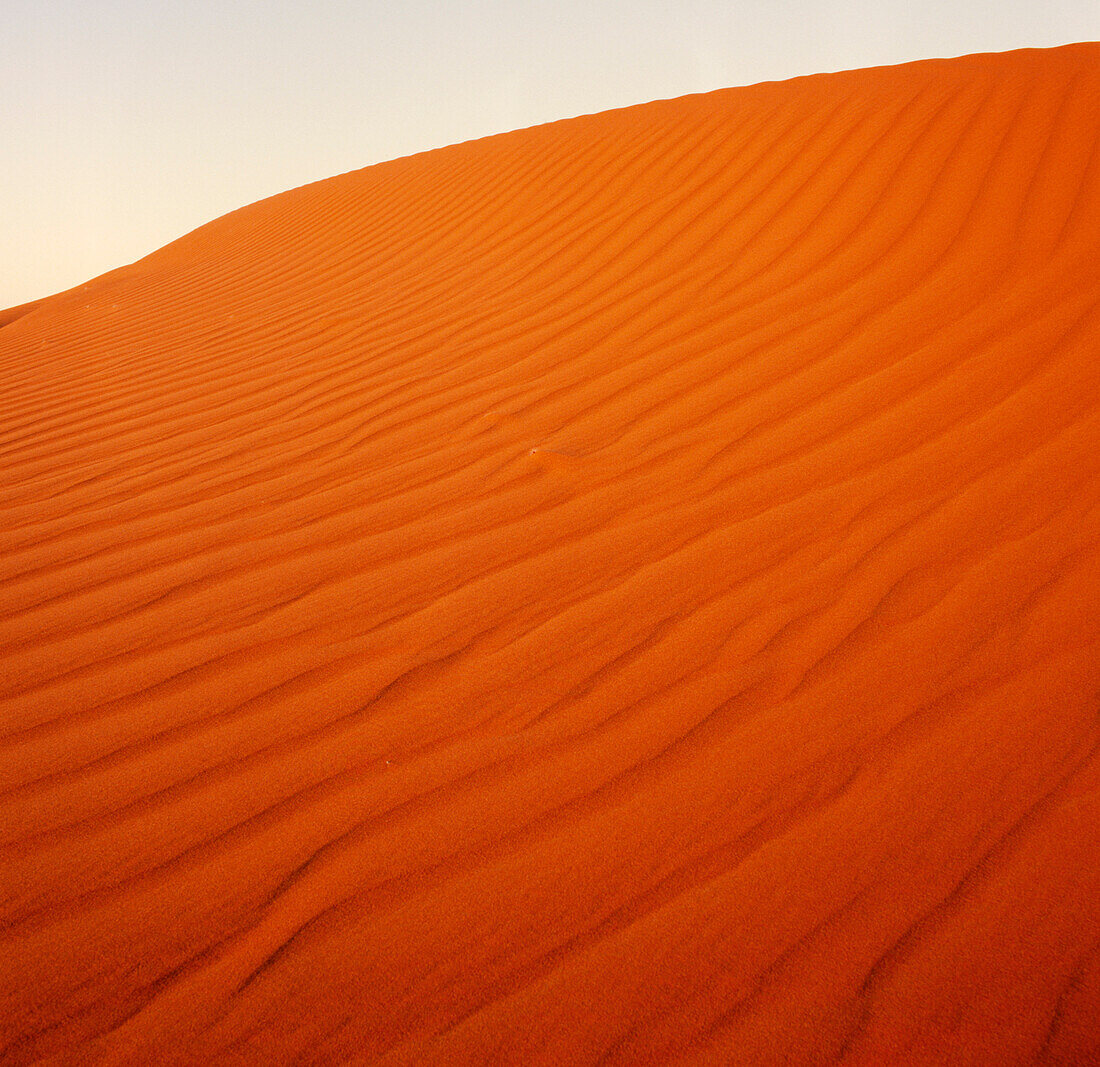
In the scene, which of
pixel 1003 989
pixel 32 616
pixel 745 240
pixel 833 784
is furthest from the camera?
pixel 745 240

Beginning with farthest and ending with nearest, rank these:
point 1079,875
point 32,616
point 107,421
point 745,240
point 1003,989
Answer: point 745,240 < point 107,421 < point 32,616 < point 1079,875 < point 1003,989

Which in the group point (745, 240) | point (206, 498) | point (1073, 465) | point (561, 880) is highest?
point (745, 240)

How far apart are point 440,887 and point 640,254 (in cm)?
393

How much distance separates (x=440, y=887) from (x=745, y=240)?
386 cm

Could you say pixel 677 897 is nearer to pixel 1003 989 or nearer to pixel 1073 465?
pixel 1003 989

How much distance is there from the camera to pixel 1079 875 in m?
1.34

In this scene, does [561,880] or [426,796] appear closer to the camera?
[561,880]

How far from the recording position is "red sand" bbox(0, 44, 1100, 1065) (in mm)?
1248

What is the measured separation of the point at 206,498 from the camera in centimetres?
281

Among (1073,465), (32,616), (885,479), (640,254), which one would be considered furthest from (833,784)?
(640,254)

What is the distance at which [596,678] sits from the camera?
185 cm

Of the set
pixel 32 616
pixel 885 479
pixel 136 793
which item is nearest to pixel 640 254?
pixel 885 479

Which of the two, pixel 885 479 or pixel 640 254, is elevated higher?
pixel 640 254

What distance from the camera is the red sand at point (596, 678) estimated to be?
125 cm
